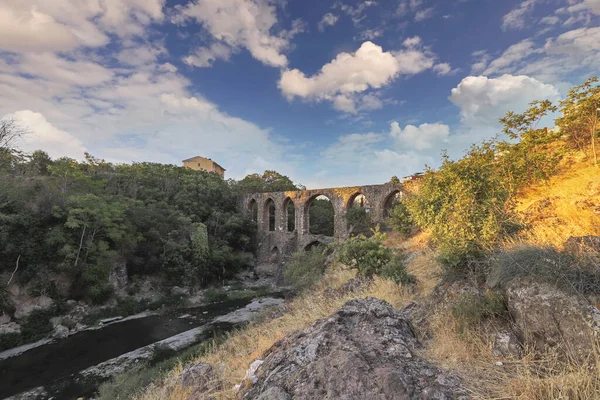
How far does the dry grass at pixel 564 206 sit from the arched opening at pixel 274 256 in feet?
53.1

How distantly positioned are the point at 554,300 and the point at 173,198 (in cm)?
2286

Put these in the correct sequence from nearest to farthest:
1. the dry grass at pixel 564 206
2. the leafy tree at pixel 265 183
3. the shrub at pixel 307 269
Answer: the dry grass at pixel 564 206, the shrub at pixel 307 269, the leafy tree at pixel 265 183

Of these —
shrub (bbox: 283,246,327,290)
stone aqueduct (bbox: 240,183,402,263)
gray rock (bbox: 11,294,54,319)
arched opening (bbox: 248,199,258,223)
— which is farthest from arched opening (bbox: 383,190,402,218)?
gray rock (bbox: 11,294,54,319)

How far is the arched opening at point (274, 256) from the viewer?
69.2 feet

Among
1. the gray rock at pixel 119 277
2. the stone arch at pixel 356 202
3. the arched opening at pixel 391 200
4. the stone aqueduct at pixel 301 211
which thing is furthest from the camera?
the stone arch at pixel 356 202

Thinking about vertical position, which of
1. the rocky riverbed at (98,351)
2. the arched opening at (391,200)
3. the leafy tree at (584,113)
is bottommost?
the rocky riverbed at (98,351)

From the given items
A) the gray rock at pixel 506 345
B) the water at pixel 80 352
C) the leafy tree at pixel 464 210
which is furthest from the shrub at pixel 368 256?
the water at pixel 80 352

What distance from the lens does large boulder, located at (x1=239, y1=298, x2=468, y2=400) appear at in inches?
79.4

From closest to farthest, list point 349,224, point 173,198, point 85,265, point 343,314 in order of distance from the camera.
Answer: point 343,314, point 85,265, point 349,224, point 173,198

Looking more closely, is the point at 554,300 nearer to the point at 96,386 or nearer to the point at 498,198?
the point at 498,198

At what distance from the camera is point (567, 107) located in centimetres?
777

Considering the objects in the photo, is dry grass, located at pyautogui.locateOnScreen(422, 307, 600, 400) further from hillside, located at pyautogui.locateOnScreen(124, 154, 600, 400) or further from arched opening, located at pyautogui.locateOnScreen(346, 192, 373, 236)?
arched opening, located at pyautogui.locateOnScreen(346, 192, 373, 236)

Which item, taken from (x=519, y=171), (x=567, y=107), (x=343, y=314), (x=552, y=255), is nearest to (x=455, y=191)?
(x=552, y=255)

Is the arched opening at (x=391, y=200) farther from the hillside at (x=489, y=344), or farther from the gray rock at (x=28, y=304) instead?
the gray rock at (x=28, y=304)
